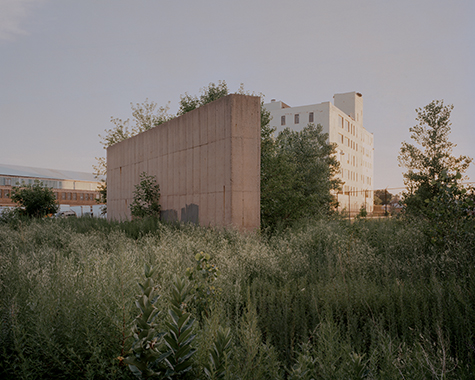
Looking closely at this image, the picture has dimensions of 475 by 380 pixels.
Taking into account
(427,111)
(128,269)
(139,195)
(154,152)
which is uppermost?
(427,111)

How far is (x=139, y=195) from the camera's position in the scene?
1167cm

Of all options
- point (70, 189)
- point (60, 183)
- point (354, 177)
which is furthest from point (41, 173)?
point (354, 177)

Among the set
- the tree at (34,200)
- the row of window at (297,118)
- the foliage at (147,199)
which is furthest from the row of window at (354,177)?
the foliage at (147,199)

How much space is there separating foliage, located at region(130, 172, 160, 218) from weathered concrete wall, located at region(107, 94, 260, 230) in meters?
0.24

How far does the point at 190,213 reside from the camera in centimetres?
923

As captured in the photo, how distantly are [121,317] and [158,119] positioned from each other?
20424 millimetres

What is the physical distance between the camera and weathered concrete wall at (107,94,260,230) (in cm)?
780

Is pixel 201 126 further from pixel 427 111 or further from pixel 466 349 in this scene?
pixel 427 111

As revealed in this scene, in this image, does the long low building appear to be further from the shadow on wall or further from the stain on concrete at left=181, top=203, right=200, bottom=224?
the stain on concrete at left=181, top=203, right=200, bottom=224

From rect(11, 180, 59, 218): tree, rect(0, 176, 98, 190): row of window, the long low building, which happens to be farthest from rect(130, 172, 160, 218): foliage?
rect(0, 176, 98, 190): row of window

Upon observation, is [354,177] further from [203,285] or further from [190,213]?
[203,285]

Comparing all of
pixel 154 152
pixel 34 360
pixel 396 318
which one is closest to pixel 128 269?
pixel 34 360

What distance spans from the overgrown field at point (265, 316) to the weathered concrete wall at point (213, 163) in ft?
6.63

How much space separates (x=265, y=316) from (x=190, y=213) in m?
6.06
